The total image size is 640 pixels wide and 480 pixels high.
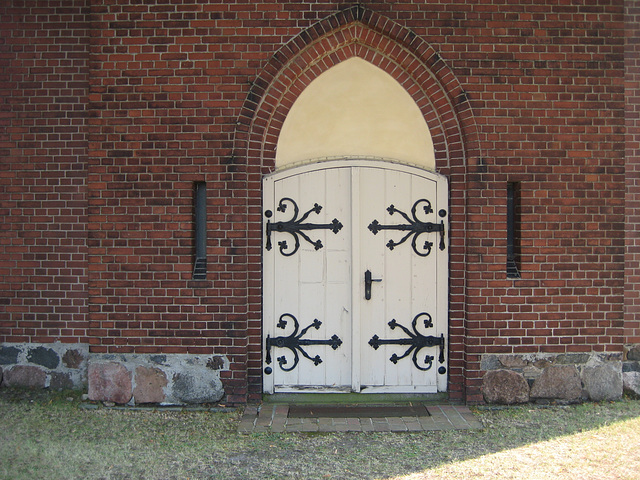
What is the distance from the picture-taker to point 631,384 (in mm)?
5445

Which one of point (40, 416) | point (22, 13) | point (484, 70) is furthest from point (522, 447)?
point (22, 13)

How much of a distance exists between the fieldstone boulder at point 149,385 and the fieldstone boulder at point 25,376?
109cm

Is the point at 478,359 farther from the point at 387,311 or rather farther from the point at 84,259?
the point at 84,259

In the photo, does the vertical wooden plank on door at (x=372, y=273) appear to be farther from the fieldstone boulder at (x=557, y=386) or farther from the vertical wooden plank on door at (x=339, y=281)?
the fieldstone boulder at (x=557, y=386)

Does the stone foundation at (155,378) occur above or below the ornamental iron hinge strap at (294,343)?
below

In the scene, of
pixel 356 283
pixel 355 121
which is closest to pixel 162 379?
pixel 356 283

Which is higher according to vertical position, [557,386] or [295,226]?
[295,226]

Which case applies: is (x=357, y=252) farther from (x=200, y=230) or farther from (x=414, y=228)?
(x=200, y=230)

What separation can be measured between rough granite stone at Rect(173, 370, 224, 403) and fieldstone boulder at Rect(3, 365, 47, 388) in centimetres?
145

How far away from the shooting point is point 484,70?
5273 mm

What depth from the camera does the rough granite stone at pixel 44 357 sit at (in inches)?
221

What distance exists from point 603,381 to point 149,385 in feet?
13.7

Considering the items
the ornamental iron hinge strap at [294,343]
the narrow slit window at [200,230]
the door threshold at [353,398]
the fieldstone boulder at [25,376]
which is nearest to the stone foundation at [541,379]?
the door threshold at [353,398]

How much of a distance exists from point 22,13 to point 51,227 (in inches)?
83.6
